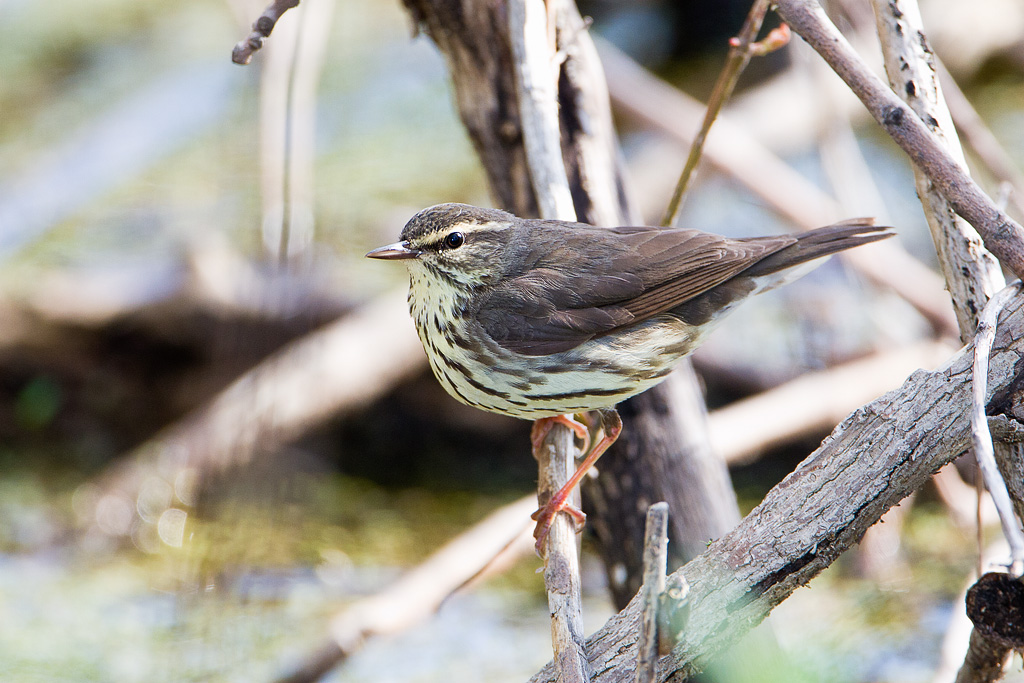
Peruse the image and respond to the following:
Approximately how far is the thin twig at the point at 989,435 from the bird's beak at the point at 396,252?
202 centimetres

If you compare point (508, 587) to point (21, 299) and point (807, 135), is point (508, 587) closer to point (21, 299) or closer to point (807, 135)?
point (21, 299)

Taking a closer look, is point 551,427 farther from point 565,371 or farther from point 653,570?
point 653,570

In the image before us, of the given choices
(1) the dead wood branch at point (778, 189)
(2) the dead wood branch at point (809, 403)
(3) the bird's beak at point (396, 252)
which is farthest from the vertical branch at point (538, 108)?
(2) the dead wood branch at point (809, 403)

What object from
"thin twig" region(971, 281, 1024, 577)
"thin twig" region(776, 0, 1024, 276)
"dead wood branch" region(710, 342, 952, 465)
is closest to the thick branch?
"thin twig" region(971, 281, 1024, 577)

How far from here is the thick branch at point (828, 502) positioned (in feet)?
8.18

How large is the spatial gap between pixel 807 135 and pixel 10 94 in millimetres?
7637

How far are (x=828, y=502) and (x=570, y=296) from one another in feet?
4.69

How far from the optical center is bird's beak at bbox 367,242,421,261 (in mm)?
3596

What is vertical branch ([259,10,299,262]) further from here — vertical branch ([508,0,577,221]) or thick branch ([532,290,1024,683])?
thick branch ([532,290,1024,683])

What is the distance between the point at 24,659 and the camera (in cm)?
447

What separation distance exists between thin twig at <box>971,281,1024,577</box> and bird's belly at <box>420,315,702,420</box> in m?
1.31

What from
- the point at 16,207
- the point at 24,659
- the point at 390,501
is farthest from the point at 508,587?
the point at 16,207

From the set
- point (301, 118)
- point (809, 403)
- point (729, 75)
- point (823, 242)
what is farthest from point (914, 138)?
point (809, 403)

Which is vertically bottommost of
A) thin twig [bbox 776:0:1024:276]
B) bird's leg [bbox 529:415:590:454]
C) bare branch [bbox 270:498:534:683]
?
bare branch [bbox 270:498:534:683]
